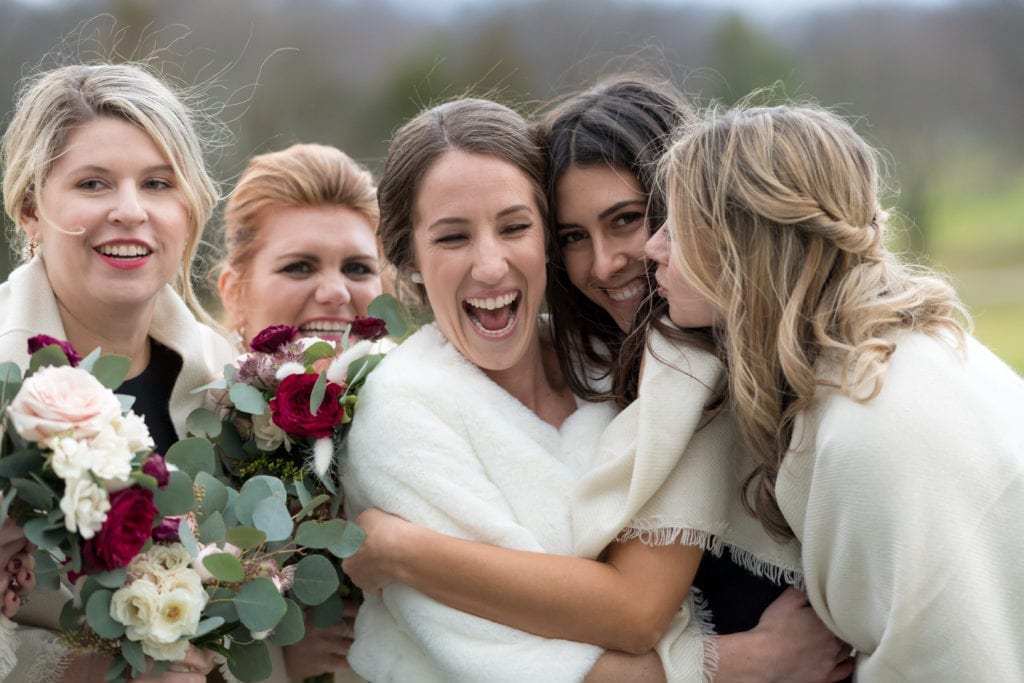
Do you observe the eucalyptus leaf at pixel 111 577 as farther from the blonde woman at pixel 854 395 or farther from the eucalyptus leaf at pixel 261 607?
the blonde woman at pixel 854 395

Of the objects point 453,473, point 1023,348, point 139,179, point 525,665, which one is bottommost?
point 1023,348

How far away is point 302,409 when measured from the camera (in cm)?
318

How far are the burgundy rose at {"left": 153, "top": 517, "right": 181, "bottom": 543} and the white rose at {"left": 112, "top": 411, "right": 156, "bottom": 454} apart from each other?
0.63ft

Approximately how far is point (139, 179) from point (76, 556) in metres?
1.24

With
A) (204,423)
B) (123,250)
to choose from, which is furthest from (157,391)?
(123,250)

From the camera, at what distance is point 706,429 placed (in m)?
3.06

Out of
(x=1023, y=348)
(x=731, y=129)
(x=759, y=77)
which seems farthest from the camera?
(x=759, y=77)

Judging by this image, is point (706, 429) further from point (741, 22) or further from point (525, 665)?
point (741, 22)

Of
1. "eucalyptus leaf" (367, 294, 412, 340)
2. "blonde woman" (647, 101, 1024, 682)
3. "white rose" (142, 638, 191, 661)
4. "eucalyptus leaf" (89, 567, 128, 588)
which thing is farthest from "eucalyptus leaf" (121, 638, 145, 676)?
"blonde woman" (647, 101, 1024, 682)

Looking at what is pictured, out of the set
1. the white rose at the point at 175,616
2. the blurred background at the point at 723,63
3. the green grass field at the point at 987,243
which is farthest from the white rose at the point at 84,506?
the green grass field at the point at 987,243

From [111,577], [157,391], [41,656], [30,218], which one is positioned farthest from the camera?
[157,391]

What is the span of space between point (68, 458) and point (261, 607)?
0.60 metres

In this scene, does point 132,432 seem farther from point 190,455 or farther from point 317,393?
point 317,393

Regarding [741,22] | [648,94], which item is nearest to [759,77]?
[741,22]
